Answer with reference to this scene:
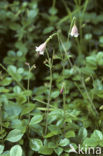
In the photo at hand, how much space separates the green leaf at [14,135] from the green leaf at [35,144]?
0.08 metres

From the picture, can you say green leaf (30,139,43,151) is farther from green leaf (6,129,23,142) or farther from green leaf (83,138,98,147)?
green leaf (83,138,98,147)

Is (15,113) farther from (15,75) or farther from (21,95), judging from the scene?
(15,75)

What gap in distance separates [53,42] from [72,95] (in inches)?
27.1

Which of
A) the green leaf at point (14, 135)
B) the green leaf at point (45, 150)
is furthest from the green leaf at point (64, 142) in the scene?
the green leaf at point (14, 135)

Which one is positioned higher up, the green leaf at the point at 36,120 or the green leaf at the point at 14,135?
the green leaf at the point at 36,120

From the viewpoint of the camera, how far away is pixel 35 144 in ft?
4.66

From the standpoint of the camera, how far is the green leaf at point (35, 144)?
4.60 feet

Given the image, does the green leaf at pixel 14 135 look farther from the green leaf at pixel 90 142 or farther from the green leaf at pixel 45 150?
the green leaf at pixel 90 142

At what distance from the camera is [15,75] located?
186 centimetres

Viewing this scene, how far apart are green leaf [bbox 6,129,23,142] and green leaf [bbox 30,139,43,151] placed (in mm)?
80

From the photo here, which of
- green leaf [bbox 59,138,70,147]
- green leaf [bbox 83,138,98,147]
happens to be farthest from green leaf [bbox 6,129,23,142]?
green leaf [bbox 83,138,98,147]

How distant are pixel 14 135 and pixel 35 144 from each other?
0.12 meters

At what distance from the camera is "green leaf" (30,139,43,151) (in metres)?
1.40

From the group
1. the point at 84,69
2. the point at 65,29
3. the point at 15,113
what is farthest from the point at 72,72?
the point at 65,29
